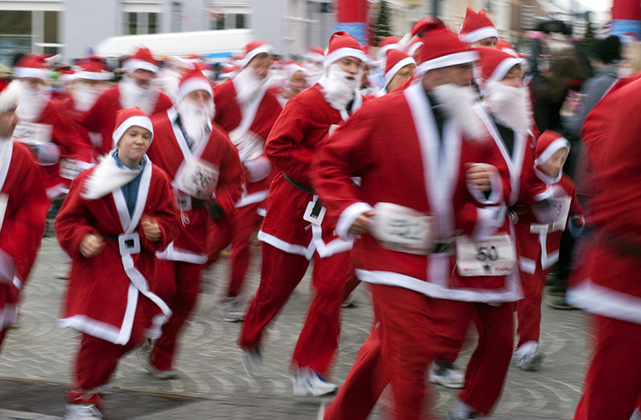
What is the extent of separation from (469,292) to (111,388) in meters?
2.71

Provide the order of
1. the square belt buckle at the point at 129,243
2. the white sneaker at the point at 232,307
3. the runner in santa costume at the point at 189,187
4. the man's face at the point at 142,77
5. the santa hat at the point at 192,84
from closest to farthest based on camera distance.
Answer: the square belt buckle at the point at 129,243, the runner in santa costume at the point at 189,187, the santa hat at the point at 192,84, the white sneaker at the point at 232,307, the man's face at the point at 142,77

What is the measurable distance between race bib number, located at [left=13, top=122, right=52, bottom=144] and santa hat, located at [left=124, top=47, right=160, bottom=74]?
1.13 metres

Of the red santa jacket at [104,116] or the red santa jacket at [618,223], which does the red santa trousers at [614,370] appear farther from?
the red santa jacket at [104,116]

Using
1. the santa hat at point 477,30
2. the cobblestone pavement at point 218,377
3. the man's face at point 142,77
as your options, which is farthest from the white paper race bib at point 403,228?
the man's face at point 142,77

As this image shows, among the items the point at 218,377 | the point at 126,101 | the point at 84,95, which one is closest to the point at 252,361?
the point at 218,377

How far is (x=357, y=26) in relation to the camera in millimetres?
18969

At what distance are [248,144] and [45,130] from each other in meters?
2.46

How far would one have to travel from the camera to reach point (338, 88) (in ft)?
19.9

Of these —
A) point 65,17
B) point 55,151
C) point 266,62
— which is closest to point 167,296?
point 266,62

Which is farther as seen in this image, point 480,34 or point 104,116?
point 104,116

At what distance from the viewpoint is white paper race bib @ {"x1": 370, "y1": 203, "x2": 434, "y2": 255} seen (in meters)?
3.93

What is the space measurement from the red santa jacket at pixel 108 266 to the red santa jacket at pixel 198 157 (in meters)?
0.89

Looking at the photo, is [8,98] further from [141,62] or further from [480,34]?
[141,62]

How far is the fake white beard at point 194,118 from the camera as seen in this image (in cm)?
651
